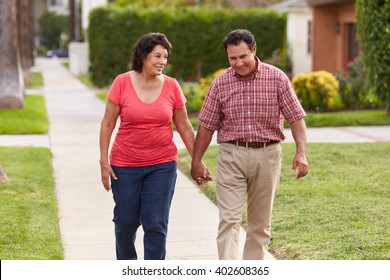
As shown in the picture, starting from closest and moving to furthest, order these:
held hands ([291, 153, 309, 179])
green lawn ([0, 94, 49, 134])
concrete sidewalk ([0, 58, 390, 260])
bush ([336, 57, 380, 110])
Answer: held hands ([291, 153, 309, 179]), concrete sidewalk ([0, 58, 390, 260]), green lawn ([0, 94, 49, 134]), bush ([336, 57, 380, 110])

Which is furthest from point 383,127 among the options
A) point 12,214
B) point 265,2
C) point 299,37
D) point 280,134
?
point 265,2

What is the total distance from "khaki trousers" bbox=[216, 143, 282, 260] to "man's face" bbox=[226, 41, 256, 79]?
1.87ft

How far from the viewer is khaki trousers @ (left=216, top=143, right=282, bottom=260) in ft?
21.8

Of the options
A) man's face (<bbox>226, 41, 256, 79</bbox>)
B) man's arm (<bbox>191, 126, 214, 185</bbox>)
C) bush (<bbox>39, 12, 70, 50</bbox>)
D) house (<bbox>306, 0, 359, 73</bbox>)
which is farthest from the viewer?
bush (<bbox>39, 12, 70, 50</bbox>)

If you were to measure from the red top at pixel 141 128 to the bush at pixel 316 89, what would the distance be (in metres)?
14.6

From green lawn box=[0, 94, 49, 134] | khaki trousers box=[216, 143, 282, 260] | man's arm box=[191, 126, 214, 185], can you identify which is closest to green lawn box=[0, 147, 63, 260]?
man's arm box=[191, 126, 214, 185]

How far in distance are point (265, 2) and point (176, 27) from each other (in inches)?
965

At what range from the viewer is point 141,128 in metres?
6.56

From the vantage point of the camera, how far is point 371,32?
18.8 metres

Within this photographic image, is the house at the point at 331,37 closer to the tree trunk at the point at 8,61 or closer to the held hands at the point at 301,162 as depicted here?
the tree trunk at the point at 8,61

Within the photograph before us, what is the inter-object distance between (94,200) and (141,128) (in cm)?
457

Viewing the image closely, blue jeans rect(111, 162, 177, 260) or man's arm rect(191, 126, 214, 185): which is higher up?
man's arm rect(191, 126, 214, 185)

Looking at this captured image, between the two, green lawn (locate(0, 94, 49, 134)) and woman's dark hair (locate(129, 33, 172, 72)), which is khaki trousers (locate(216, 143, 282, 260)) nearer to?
woman's dark hair (locate(129, 33, 172, 72))

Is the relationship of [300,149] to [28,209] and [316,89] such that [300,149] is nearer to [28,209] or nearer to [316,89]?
[28,209]
